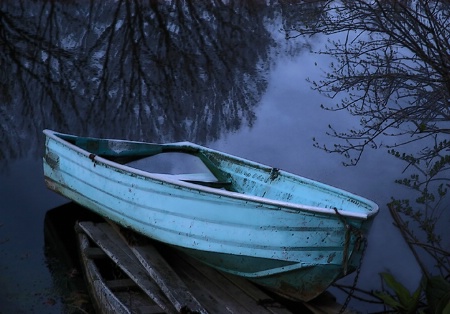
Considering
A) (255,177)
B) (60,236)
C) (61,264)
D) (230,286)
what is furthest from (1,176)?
(230,286)

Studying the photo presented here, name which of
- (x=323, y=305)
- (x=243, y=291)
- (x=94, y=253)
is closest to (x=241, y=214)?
(x=243, y=291)

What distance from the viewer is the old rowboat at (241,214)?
→ 188 inches

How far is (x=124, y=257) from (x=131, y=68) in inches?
260

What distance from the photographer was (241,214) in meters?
4.96

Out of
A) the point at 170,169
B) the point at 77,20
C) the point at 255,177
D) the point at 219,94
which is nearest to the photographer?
the point at 255,177

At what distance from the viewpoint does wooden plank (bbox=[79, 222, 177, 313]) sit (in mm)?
4996

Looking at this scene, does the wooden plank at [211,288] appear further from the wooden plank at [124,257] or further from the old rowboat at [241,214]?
the wooden plank at [124,257]

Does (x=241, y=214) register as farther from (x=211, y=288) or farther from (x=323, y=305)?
(x=323, y=305)

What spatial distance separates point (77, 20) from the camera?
14.5 metres

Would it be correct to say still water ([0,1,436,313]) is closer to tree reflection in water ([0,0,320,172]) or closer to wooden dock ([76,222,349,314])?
tree reflection in water ([0,0,320,172])

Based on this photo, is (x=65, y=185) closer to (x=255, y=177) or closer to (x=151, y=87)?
(x=255, y=177)

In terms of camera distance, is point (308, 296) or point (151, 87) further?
point (151, 87)

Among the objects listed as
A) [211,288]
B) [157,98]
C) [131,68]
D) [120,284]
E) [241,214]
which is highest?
[131,68]

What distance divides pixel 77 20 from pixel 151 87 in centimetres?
419
